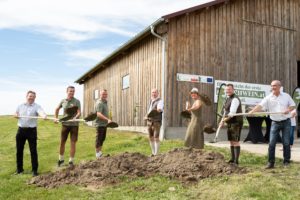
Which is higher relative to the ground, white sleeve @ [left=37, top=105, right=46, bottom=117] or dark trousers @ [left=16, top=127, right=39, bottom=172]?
white sleeve @ [left=37, top=105, right=46, bottom=117]

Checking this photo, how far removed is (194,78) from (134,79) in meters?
3.46

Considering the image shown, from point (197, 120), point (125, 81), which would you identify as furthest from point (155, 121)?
point (125, 81)

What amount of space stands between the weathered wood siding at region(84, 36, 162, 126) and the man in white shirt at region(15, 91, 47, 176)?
616 cm

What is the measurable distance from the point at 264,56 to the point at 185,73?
4.16 metres

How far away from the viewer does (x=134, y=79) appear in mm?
17172

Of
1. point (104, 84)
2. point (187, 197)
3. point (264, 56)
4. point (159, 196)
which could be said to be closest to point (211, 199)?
point (187, 197)

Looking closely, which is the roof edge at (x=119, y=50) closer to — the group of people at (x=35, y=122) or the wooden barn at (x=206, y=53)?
the wooden barn at (x=206, y=53)

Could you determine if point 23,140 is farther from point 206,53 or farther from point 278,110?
point 206,53

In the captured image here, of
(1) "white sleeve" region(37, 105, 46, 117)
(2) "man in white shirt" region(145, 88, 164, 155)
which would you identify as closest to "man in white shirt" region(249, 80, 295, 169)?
(2) "man in white shirt" region(145, 88, 164, 155)

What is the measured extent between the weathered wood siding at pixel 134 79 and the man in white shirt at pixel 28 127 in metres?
6.16

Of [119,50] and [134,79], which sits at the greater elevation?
[119,50]

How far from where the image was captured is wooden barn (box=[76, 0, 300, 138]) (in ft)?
46.8

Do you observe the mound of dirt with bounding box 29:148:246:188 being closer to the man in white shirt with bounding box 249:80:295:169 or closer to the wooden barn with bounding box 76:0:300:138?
the man in white shirt with bounding box 249:80:295:169

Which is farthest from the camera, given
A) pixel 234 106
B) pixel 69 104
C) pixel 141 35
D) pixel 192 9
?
pixel 141 35
